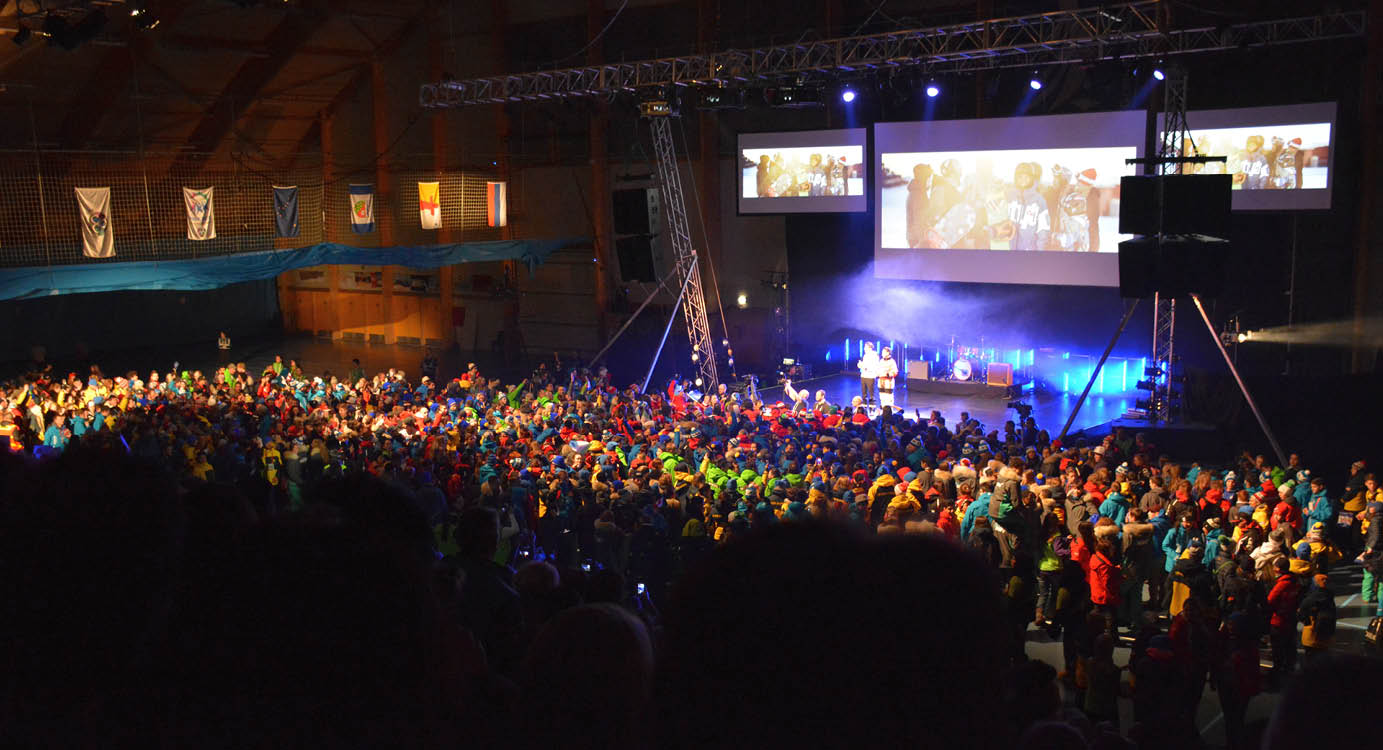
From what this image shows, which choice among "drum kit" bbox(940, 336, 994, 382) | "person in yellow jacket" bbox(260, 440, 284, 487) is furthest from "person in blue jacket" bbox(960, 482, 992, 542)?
"drum kit" bbox(940, 336, 994, 382)

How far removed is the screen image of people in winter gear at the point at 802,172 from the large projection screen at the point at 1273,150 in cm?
611

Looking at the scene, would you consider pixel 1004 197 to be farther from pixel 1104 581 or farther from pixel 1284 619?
pixel 1284 619

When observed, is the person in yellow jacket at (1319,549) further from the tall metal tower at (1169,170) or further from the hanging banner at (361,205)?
the hanging banner at (361,205)

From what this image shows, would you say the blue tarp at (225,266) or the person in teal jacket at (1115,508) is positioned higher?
the blue tarp at (225,266)

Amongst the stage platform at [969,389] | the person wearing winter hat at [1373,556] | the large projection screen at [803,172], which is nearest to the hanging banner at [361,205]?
the large projection screen at [803,172]

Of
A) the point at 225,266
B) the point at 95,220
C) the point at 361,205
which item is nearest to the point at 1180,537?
the point at 95,220

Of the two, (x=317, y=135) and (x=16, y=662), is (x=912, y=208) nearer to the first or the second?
(x=317, y=135)

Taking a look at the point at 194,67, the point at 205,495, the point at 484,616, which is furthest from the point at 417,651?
the point at 194,67

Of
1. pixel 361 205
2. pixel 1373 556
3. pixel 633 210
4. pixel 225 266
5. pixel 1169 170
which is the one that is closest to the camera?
pixel 1373 556

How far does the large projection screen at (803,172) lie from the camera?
20.4 metres

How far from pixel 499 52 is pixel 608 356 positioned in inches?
336

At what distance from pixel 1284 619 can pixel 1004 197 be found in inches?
496

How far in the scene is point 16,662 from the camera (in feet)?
3.08

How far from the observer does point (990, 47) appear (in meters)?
15.9
